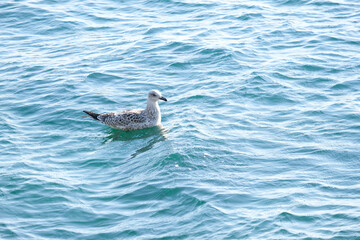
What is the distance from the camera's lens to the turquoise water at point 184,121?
487 inches

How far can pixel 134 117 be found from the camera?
16906 mm

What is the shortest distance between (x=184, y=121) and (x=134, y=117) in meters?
1.34

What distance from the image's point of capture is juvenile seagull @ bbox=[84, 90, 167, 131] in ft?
55.2

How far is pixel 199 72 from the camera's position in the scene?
19906mm

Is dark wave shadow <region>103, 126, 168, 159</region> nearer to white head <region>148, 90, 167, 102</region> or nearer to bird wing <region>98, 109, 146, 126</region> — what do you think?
bird wing <region>98, 109, 146, 126</region>

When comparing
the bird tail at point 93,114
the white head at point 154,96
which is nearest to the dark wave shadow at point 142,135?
the bird tail at point 93,114

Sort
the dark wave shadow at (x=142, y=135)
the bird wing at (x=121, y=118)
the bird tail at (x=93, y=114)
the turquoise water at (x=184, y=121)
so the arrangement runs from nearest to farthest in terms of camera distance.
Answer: the turquoise water at (x=184, y=121) < the dark wave shadow at (x=142, y=135) < the bird wing at (x=121, y=118) < the bird tail at (x=93, y=114)

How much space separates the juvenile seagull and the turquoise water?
299 millimetres

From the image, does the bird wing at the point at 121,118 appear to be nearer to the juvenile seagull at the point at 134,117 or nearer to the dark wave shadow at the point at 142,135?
the juvenile seagull at the point at 134,117

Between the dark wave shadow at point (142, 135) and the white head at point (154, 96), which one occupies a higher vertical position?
the white head at point (154, 96)

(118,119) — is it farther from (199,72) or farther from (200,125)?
(199,72)

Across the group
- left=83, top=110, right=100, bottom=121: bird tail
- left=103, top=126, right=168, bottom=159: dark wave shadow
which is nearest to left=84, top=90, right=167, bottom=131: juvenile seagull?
left=83, top=110, right=100, bottom=121: bird tail

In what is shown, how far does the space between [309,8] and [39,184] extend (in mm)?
15027

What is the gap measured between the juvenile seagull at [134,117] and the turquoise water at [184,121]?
0.30 m
